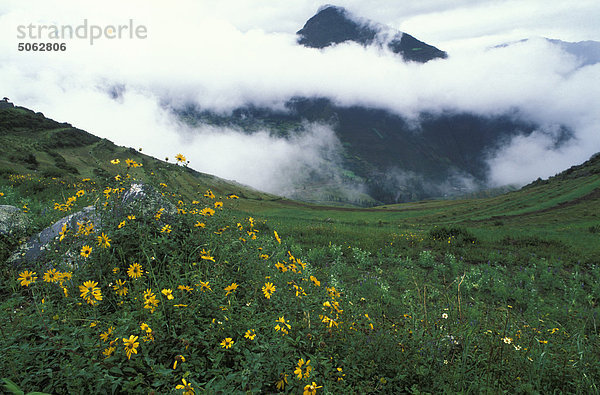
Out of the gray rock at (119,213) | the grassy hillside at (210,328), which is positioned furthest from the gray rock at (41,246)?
the grassy hillside at (210,328)

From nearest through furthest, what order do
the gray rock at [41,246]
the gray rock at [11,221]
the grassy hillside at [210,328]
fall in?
the grassy hillside at [210,328] < the gray rock at [41,246] < the gray rock at [11,221]

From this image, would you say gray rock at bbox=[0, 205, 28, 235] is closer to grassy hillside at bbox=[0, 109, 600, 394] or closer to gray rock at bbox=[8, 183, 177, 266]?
grassy hillside at bbox=[0, 109, 600, 394]

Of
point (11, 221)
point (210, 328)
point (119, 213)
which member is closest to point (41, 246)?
point (119, 213)

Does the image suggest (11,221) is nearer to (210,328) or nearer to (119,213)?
(119,213)

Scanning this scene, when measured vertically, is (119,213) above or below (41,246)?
above

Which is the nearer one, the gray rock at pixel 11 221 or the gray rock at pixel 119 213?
the gray rock at pixel 119 213

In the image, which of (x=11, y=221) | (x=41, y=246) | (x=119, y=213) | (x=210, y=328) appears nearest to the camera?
(x=210, y=328)

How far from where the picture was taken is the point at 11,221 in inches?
234

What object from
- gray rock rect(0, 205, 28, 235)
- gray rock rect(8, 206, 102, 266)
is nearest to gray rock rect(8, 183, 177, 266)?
gray rock rect(8, 206, 102, 266)

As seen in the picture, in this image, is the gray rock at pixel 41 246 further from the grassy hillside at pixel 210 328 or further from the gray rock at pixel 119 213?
the grassy hillside at pixel 210 328

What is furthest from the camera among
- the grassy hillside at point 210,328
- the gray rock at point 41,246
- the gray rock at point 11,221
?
the gray rock at point 11,221

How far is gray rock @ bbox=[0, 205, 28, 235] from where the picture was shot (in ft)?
19.2

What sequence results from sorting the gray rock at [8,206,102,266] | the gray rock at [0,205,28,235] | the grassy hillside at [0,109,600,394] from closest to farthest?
the grassy hillside at [0,109,600,394]
the gray rock at [8,206,102,266]
the gray rock at [0,205,28,235]

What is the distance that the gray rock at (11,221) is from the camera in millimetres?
5841
